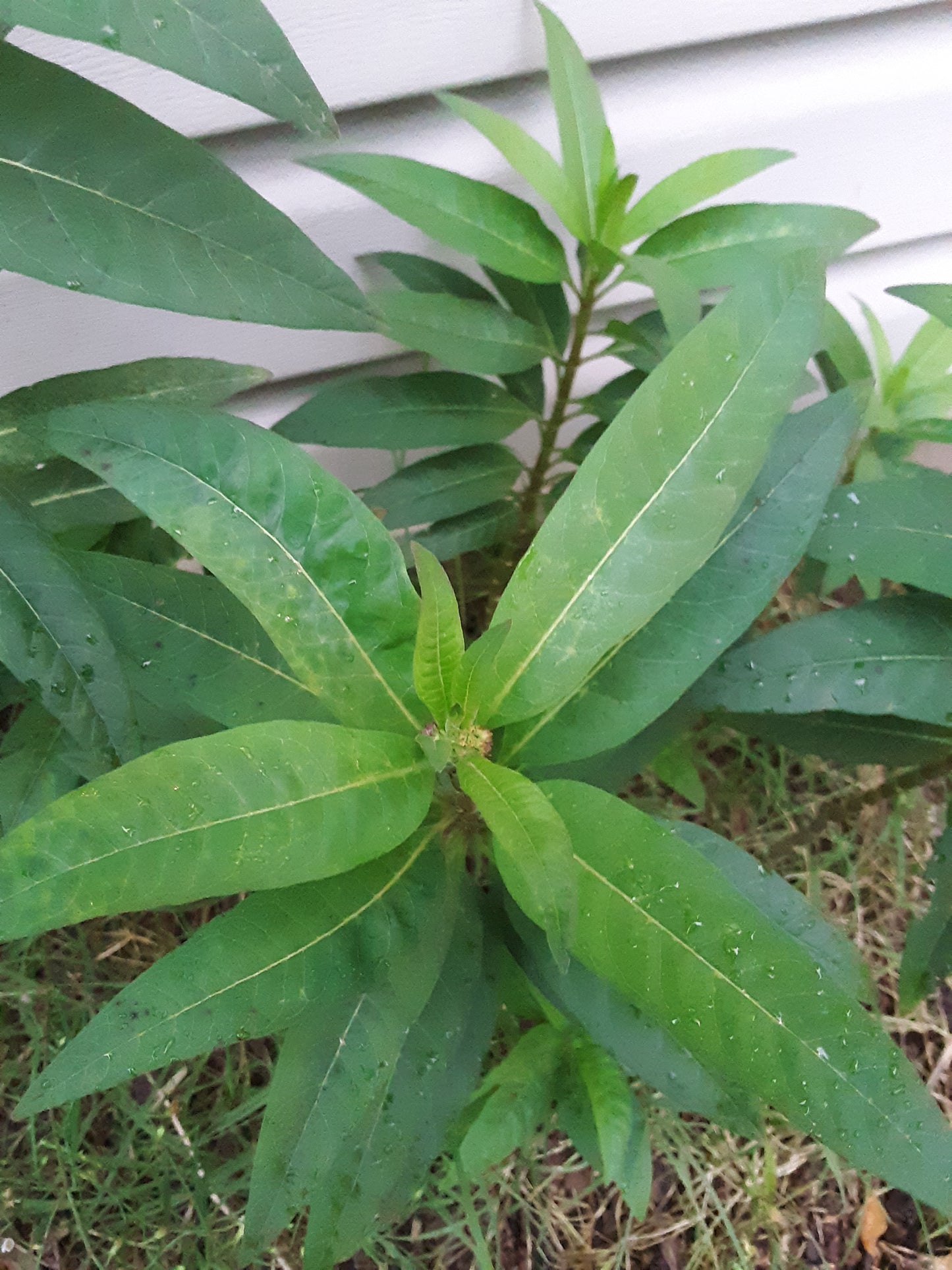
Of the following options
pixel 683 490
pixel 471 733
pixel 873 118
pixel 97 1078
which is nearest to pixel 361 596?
pixel 471 733

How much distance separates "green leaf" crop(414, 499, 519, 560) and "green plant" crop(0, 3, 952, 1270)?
41cm

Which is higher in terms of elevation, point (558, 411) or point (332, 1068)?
point (558, 411)

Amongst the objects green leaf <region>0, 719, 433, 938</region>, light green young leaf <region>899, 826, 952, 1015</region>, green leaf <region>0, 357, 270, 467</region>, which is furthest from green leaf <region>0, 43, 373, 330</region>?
light green young leaf <region>899, 826, 952, 1015</region>

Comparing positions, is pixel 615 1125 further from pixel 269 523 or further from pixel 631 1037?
pixel 269 523

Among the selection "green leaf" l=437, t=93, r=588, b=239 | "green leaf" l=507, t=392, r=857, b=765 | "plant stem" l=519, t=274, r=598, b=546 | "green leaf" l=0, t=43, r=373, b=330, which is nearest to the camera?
"green leaf" l=0, t=43, r=373, b=330

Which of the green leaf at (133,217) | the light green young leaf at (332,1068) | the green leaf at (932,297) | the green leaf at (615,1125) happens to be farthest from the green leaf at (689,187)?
the green leaf at (615,1125)

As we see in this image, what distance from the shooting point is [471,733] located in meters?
0.62

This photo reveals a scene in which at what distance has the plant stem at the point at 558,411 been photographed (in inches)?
39.8

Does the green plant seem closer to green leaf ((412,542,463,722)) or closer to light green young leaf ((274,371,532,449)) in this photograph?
green leaf ((412,542,463,722))

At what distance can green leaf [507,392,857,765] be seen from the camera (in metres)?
0.66

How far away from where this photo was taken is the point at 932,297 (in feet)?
2.49

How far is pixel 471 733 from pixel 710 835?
0.28 meters

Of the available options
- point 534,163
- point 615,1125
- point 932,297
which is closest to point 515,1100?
point 615,1125

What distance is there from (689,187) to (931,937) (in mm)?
858
